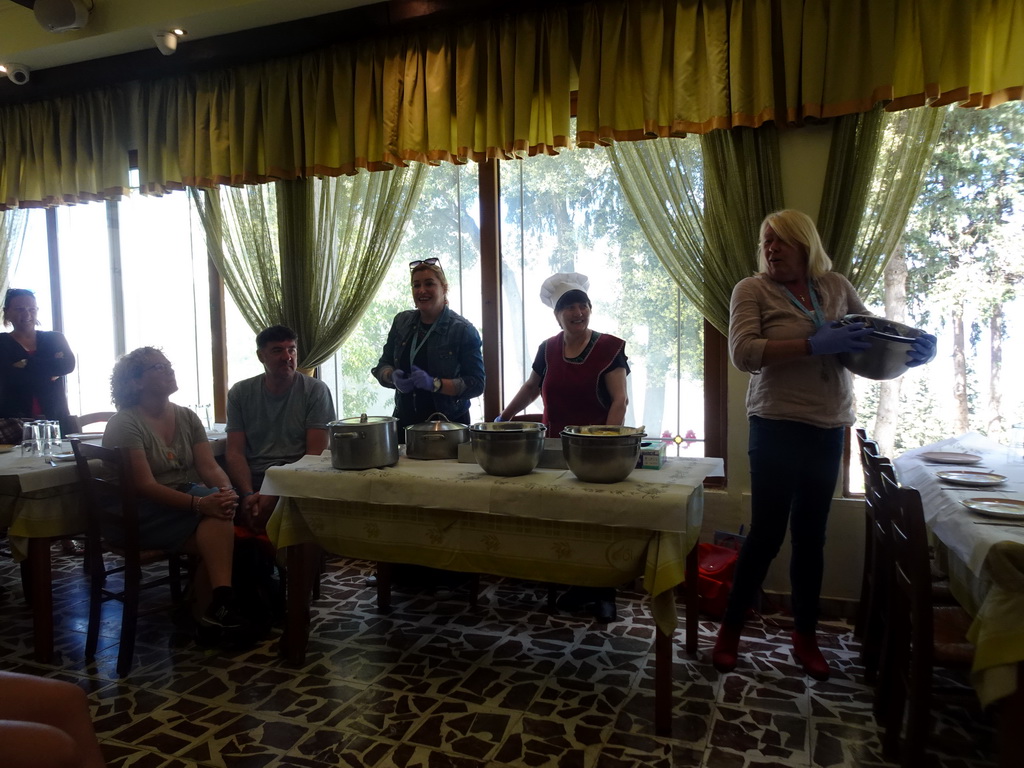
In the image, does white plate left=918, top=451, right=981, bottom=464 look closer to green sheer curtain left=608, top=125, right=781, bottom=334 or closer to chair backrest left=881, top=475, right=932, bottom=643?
chair backrest left=881, top=475, right=932, bottom=643

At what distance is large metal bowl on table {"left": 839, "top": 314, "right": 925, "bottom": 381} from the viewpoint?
81.5 inches

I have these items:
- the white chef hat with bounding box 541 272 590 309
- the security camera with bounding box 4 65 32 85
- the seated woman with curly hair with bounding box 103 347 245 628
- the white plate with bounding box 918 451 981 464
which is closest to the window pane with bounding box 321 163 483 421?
the white chef hat with bounding box 541 272 590 309

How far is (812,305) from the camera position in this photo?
2.26 metres

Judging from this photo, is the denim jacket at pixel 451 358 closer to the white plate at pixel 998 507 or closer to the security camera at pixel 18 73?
the white plate at pixel 998 507

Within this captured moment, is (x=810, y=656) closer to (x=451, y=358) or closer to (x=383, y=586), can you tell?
(x=383, y=586)

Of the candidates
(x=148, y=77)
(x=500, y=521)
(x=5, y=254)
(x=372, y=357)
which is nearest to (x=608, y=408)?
(x=500, y=521)

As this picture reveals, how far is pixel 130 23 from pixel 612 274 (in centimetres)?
271

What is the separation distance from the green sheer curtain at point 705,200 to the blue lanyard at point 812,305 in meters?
0.65

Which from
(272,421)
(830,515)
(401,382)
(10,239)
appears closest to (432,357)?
(401,382)

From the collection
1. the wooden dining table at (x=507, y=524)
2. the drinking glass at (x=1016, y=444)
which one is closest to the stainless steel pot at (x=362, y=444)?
the wooden dining table at (x=507, y=524)

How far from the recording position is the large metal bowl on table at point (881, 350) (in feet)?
6.79

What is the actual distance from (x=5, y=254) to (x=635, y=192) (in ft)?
13.7

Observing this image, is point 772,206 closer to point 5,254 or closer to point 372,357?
point 372,357

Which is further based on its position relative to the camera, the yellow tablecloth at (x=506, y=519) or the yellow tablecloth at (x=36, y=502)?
the yellow tablecloth at (x=36, y=502)
